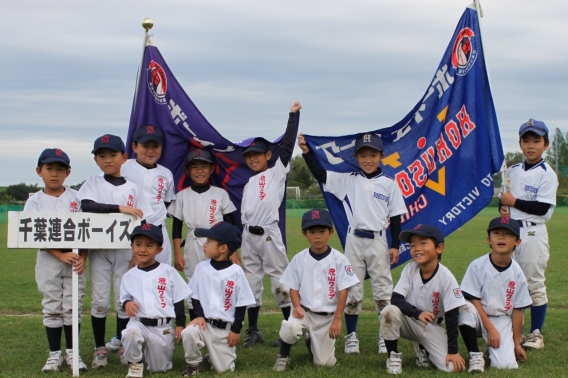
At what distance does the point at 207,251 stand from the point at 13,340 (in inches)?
107

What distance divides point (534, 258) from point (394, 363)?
205cm

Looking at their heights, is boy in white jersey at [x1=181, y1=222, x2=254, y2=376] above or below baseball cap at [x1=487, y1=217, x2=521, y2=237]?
below

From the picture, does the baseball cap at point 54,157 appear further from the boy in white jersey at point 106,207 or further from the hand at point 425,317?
the hand at point 425,317

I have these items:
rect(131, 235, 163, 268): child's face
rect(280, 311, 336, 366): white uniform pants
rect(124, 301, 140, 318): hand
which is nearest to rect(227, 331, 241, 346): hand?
rect(280, 311, 336, 366): white uniform pants

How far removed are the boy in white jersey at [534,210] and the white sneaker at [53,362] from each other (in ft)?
14.8

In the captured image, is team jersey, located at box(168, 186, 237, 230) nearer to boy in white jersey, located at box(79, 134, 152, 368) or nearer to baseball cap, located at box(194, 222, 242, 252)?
boy in white jersey, located at box(79, 134, 152, 368)

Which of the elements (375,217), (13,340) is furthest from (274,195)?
(13,340)

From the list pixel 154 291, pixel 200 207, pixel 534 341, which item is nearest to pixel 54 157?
pixel 154 291

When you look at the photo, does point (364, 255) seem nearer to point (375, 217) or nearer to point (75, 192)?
point (375, 217)

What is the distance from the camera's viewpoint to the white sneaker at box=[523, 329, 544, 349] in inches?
237

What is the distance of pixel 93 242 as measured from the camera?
17.7ft

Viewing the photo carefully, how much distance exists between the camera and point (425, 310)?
550cm

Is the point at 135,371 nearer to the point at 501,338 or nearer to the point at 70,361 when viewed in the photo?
the point at 70,361

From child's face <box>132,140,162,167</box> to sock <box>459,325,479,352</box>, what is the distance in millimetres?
3559
